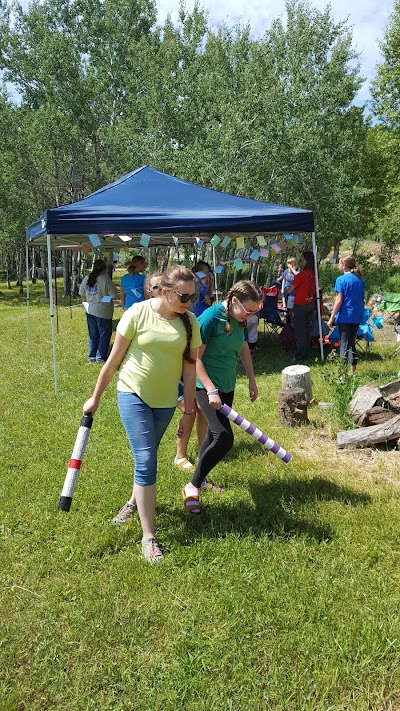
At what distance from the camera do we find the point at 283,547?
296 centimetres

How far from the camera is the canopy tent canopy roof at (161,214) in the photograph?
20.8 feet

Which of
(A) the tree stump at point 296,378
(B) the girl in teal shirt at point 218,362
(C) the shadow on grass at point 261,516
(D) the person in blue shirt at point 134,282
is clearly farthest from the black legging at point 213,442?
(D) the person in blue shirt at point 134,282

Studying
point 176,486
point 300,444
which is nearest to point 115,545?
point 176,486

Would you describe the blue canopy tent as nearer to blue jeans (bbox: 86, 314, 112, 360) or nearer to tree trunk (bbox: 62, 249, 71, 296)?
blue jeans (bbox: 86, 314, 112, 360)

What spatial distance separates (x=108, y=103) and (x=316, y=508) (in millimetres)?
21580

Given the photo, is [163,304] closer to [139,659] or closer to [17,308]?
[139,659]

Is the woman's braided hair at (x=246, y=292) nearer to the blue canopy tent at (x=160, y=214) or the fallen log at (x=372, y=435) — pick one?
the fallen log at (x=372, y=435)

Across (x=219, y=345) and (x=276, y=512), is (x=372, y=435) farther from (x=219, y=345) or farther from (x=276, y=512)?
(x=219, y=345)

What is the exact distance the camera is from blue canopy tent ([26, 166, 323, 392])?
6.32 metres

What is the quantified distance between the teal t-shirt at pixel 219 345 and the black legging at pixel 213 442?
6.6 inches

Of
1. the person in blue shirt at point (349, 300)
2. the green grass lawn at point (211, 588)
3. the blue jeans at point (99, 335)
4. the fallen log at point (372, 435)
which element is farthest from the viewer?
the blue jeans at point (99, 335)

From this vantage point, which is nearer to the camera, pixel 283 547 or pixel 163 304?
pixel 163 304

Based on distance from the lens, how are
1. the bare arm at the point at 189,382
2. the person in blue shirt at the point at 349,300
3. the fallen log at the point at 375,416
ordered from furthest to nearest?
the person in blue shirt at the point at 349,300, the fallen log at the point at 375,416, the bare arm at the point at 189,382

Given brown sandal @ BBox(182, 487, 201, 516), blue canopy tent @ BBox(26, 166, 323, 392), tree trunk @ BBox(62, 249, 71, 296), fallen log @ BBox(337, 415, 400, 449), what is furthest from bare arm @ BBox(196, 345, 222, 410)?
tree trunk @ BBox(62, 249, 71, 296)
